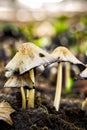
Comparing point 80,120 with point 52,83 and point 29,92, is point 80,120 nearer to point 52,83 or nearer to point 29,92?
point 29,92

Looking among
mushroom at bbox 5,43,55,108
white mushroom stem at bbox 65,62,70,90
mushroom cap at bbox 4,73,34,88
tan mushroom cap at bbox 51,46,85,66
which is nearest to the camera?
mushroom at bbox 5,43,55,108

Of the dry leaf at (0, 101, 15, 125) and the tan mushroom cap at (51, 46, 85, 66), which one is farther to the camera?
the tan mushroom cap at (51, 46, 85, 66)

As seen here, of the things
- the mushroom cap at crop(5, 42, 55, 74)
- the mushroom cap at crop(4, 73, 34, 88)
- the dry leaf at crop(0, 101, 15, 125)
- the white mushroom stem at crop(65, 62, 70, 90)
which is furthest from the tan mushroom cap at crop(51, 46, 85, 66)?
the white mushroom stem at crop(65, 62, 70, 90)

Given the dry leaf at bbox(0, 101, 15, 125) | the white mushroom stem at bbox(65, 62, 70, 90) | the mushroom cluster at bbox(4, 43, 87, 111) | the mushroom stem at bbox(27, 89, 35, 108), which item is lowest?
the dry leaf at bbox(0, 101, 15, 125)

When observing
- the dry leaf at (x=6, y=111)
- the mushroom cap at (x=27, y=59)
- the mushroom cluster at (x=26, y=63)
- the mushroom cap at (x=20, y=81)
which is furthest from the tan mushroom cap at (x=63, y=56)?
the dry leaf at (x=6, y=111)

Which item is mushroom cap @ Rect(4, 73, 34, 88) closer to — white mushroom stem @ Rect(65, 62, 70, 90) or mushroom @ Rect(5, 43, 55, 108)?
mushroom @ Rect(5, 43, 55, 108)

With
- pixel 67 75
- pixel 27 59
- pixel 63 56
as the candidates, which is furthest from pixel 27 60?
pixel 67 75

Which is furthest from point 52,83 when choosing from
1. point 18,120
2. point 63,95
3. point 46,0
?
point 46,0
